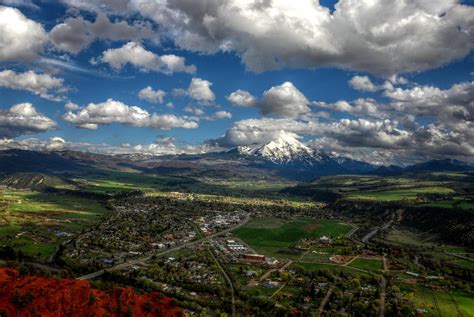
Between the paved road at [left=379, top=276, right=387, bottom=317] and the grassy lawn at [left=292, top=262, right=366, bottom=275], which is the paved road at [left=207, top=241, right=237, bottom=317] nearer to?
the grassy lawn at [left=292, top=262, right=366, bottom=275]

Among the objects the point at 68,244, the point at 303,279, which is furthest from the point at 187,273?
the point at 68,244

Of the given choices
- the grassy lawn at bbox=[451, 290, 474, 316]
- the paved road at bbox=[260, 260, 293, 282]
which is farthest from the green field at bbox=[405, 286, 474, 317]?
the paved road at bbox=[260, 260, 293, 282]

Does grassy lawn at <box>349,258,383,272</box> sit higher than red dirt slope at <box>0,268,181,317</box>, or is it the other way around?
red dirt slope at <box>0,268,181,317</box>

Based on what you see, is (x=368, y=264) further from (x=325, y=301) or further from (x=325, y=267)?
(x=325, y=301)

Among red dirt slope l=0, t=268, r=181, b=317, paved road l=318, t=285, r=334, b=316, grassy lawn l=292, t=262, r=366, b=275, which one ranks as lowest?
paved road l=318, t=285, r=334, b=316

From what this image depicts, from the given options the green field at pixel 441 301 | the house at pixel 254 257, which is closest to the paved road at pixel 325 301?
the green field at pixel 441 301

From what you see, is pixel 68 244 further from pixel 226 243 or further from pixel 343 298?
pixel 343 298

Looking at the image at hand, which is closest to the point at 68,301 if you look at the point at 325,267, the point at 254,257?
the point at 254,257
